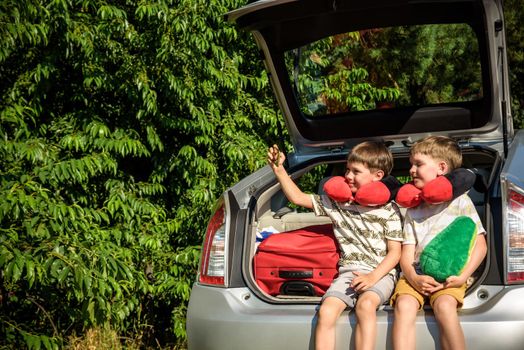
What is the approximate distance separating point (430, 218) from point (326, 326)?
735 mm

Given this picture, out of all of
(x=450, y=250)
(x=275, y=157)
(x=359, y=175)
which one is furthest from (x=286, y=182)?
(x=450, y=250)

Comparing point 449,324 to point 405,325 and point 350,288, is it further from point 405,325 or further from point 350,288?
point 350,288

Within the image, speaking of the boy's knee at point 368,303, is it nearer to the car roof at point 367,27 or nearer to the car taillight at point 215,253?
the car taillight at point 215,253

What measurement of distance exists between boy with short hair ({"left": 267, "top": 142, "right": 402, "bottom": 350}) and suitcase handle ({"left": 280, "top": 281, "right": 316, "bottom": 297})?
17 cm

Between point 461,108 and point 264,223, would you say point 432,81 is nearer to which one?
point 461,108

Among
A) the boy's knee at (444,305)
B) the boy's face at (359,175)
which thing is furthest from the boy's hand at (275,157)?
the boy's knee at (444,305)

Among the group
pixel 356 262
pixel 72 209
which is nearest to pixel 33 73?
pixel 72 209

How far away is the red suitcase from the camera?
3750mm

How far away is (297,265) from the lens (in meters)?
3.76

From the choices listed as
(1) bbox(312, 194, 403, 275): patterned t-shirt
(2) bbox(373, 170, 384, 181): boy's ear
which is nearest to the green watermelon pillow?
(1) bbox(312, 194, 403, 275): patterned t-shirt

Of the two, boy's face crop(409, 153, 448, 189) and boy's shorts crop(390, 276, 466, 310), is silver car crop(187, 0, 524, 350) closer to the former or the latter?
boy's shorts crop(390, 276, 466, 310)

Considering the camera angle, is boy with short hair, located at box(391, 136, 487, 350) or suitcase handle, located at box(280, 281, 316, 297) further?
suitcase handle, located at box(280, 281, 316, 297)

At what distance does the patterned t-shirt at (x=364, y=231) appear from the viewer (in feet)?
12.0

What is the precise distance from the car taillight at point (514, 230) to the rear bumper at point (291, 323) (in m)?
0.08
